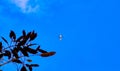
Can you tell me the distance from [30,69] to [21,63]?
0.16 meters

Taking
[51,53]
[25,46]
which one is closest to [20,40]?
[25,46]

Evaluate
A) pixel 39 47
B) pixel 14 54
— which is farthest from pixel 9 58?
pixel 39 47

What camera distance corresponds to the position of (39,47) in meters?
5.93

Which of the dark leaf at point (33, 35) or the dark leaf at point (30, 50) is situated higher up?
the dark leaf at point (33, 35)

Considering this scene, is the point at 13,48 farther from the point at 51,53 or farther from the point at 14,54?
the point at 51,53

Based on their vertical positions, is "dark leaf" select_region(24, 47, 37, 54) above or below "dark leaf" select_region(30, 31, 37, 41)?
below

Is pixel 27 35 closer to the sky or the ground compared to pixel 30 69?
closer to the sky

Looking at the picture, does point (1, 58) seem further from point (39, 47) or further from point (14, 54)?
point (39, 47)

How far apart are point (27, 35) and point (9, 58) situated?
0.41 meters

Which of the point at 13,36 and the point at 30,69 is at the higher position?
the point at 13,36

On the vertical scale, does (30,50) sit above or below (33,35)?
below

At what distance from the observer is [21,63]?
585 centimetres

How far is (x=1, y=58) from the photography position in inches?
229

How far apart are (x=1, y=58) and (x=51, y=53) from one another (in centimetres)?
73
